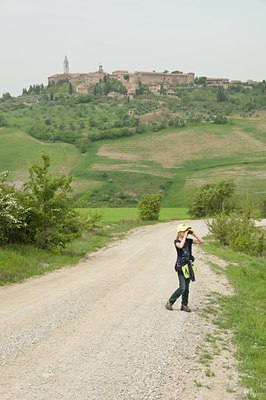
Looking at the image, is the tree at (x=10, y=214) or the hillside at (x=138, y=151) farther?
the hillside at (x=138, y=151)

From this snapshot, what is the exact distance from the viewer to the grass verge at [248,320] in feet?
27.4

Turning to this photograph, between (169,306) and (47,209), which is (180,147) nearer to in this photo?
(47,209)

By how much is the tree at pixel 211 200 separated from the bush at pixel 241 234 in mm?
31785

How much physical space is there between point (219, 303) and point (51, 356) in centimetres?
718

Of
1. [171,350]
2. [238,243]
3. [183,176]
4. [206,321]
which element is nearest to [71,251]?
[238,243]

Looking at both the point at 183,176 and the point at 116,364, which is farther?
the point at 183,176

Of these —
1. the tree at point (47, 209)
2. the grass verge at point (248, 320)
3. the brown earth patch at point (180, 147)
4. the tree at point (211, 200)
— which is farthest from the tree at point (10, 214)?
the brown earth patch at point (180, 147)

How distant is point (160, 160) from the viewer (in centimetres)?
11988

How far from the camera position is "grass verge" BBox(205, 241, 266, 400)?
8.35 m

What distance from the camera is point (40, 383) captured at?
7.48 meters

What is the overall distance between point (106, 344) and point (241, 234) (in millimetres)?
23868

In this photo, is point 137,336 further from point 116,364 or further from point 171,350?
point 116,364

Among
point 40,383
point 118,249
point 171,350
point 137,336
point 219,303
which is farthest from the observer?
point 118,249

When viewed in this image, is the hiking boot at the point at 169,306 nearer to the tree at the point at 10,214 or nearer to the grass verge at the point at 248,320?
the grass verge at the point at 248,320
